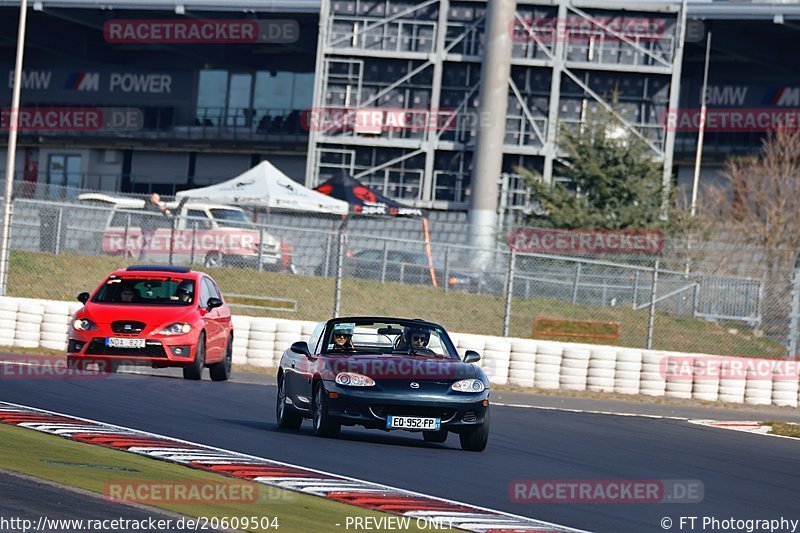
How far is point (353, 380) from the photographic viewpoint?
12.9m

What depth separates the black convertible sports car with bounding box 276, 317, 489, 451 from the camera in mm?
12781

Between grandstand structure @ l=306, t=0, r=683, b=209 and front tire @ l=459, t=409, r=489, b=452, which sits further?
grandstand structure @ l=306, t=0, r=683, b=209

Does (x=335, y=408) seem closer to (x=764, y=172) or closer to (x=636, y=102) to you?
(x=764, y=172)

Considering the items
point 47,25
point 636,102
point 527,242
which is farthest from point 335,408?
point 47,25

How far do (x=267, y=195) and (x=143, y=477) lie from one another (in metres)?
24.5

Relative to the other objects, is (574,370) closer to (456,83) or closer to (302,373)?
(302,373)

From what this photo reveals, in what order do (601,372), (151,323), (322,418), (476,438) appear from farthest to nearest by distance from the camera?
(601,372)
(151,323)
(322,418)
(476,438)

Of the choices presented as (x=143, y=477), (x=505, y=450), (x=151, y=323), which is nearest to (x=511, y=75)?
(x=151, y=323)

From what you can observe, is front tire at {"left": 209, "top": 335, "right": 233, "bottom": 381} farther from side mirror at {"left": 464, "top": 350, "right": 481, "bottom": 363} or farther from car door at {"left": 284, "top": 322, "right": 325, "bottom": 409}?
side mirror at {"left": 464, "top": 350, "right": 481, "bottom": 363}

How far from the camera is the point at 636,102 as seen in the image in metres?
45.4

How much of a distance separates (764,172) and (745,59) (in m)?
12.7

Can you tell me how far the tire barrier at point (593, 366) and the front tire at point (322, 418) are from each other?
9.64 m

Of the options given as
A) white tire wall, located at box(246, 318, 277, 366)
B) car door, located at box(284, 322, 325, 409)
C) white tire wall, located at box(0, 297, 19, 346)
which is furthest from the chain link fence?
car door, located at box(284, 322, 325, 409)

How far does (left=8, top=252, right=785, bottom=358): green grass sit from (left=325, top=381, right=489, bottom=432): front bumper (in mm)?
13529
